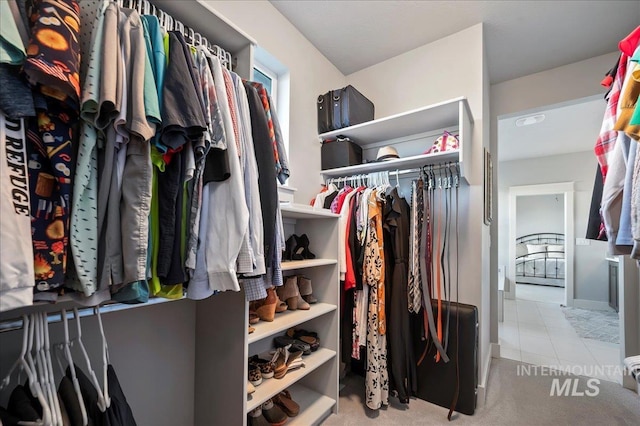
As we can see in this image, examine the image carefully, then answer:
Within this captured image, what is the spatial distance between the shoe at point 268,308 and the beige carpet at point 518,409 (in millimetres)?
738

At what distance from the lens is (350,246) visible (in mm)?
1724

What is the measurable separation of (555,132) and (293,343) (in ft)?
14.6

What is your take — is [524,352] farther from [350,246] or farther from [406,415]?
[350,246]

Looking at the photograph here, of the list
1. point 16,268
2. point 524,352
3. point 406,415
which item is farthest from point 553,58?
point 16,268

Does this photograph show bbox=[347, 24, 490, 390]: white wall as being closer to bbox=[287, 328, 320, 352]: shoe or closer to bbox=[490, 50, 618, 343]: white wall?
bbox=[490, 50, 618, 343]: white wall

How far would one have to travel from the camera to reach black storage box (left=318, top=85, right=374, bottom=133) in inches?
80.0

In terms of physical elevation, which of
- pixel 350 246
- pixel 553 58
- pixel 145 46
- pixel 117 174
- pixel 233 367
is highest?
pixel 553 58

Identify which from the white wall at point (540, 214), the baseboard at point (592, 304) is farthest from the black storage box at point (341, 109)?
the white wall at point (540, 214)

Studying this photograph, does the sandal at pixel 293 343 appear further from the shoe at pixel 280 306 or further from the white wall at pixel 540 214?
the white wall at pixel 540 214

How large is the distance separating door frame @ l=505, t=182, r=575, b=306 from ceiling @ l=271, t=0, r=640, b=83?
3.19 m

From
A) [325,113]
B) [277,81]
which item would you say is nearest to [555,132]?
[325,113]

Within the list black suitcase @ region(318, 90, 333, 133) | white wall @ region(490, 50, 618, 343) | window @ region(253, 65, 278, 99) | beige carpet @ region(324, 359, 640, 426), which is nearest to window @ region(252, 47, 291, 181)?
window @ region(253, 65, 278, 99)

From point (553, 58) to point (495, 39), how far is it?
63 centimetres

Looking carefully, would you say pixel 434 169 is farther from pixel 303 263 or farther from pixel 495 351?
pixel 495 351
